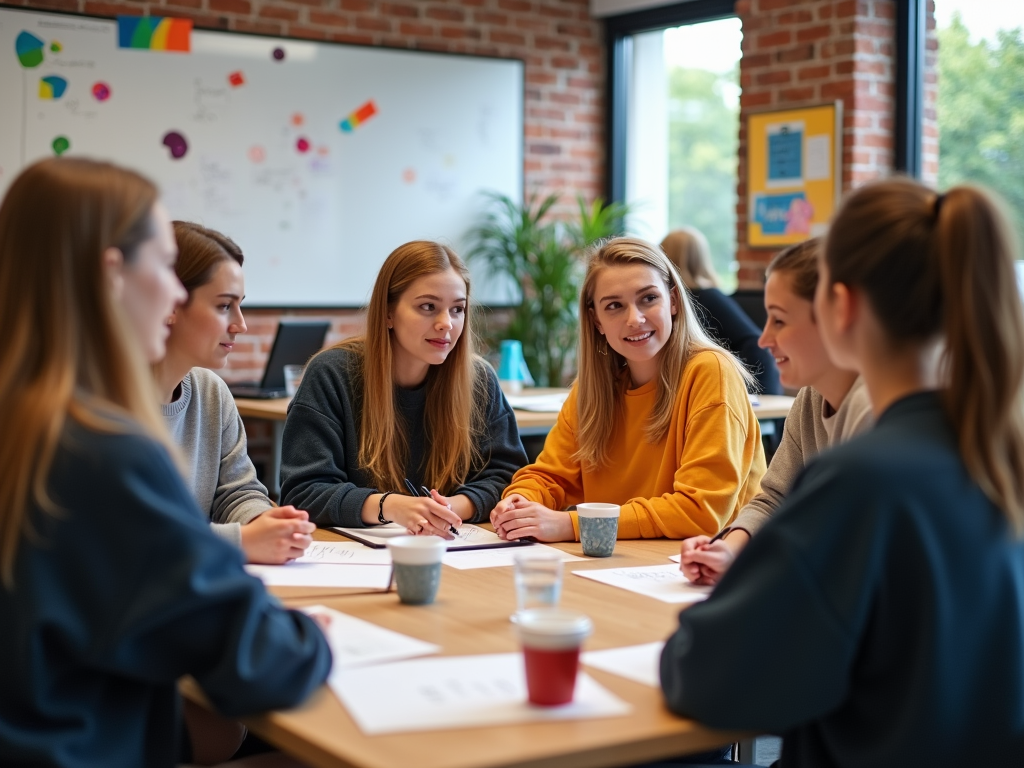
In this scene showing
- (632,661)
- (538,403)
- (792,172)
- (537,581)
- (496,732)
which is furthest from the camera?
(792,172)

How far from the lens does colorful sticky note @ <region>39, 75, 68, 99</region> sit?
15.9 feet

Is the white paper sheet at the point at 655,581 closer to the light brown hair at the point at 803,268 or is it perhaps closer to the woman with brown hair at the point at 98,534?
the light brown hair at the point at 803,268

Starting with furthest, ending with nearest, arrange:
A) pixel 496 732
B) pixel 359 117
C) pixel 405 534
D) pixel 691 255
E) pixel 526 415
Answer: pixel 359 117 < pixel 691 255 < pixel 526 415 < pixel 405 534 < pixel 496 732

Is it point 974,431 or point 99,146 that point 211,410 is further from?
point 99,146

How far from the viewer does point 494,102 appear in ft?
19.9

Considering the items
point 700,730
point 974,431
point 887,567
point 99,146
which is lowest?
point 700,730

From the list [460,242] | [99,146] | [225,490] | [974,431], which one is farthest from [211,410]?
[460,242]

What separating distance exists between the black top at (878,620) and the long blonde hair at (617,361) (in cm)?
116

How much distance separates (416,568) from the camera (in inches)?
66.8

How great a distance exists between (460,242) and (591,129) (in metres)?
1.08

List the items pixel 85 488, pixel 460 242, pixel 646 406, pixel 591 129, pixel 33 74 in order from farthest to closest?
pixel 591 129
pixel 460 242
pixel 33 74
pixel 646 406
pixel 85 488

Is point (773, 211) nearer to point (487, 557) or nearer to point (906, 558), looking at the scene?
point (487, 557)

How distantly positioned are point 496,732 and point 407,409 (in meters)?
1.43

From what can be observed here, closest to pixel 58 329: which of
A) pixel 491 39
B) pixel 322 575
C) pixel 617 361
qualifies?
pixel 322 575
